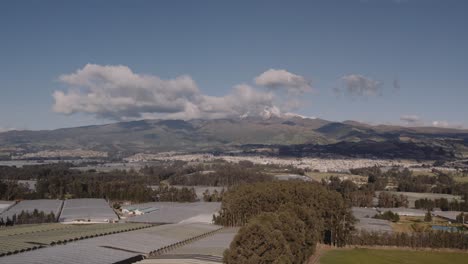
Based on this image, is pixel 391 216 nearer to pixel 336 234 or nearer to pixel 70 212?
pixel 336 234

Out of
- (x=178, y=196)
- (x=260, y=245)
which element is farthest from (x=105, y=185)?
(x=260, y=245)

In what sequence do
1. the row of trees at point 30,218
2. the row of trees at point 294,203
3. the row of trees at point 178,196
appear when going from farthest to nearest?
the row of trees at point 178,196 → the row of trees at point 30,218 → the row of trees at point 294,203

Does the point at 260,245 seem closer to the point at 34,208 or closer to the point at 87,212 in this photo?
the point at 87,212

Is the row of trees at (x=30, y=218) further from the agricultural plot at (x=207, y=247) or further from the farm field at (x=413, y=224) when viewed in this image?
the farm field at (x=413, y=224)

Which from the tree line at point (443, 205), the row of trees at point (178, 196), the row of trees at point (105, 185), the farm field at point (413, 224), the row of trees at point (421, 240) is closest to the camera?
the row of trees at point (421, 240)

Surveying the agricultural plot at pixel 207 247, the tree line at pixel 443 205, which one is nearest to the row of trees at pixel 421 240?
the agricultural plot at pixel 207 247

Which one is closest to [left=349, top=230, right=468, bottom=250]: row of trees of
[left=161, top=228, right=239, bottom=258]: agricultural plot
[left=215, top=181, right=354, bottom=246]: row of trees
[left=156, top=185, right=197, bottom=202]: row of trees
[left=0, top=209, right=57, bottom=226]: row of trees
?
[left=215, top=181, right=354, bottom=246]: row of trees
